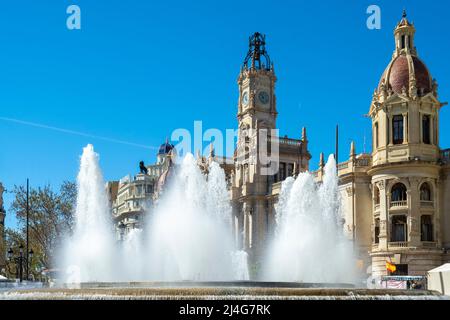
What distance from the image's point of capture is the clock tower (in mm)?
81438

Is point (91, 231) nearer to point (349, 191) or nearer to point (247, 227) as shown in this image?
point (349, 191)

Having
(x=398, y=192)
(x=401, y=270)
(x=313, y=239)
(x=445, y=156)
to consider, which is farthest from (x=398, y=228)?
(x=445, y=156)

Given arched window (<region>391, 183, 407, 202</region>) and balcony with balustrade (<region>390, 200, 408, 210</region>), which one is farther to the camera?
arched window (<region>391, 183, 407, 202</region>)

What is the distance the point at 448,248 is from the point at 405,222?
11.9ft

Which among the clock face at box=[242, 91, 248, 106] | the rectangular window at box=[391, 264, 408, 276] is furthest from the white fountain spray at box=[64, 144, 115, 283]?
Result: the clock face at box=[242, 91, 248, 106]

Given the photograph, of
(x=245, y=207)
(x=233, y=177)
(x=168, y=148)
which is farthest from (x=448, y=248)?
(x=168, y=148)

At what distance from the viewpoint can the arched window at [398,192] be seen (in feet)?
184

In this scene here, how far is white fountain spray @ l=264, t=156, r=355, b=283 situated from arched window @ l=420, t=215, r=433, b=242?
226 inches

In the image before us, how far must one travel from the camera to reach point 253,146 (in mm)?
84312

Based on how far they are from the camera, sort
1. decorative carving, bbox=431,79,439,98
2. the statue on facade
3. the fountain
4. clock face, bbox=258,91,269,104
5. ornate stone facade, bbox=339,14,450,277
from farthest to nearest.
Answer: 1. the statue on facade
2. clock face, bbox=258,91,269,104
3. decorative carving, bbox=431,79,439,98
4. ornate stone facade, bbox=339,14,450,277
5. the fountain

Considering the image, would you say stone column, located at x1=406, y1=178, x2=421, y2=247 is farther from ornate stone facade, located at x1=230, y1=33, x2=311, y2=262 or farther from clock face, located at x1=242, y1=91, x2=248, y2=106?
clock face, located at x1=242, y1=91, x2=248, y2=106

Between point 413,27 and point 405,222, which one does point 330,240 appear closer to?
point 405,222

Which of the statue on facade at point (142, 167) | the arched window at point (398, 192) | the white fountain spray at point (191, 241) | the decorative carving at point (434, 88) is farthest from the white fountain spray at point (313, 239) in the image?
the statue on facade at point (142, 167)
